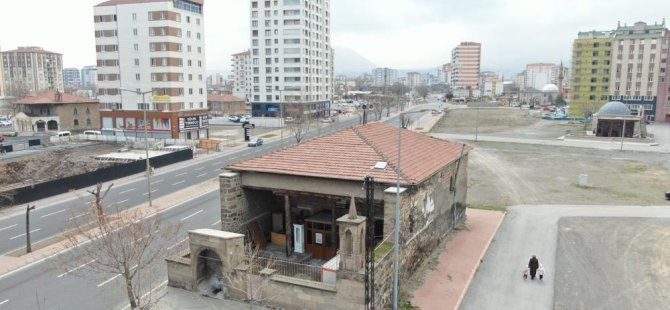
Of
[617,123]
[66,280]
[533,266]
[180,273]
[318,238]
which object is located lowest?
[66,280]

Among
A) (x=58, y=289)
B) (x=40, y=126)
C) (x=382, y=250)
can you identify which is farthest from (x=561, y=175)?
(x=40, y=126)

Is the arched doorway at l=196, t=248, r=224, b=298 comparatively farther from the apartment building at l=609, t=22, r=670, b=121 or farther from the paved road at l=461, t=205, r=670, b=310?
the apartment building at l=609, t=22, r=670, b=121

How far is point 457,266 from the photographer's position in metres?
24.9

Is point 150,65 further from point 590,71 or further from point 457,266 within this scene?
point 590,71

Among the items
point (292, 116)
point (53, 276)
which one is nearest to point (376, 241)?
point (53, 276)

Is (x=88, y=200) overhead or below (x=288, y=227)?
below

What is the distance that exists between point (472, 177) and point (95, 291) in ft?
123

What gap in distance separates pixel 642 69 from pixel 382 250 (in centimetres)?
11677

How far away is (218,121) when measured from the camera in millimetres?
119562

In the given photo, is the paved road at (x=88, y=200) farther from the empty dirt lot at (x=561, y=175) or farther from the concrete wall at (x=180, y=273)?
the empty dirt lot at (x=561, y=175)

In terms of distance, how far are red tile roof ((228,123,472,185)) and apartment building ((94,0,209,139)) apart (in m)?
51.4

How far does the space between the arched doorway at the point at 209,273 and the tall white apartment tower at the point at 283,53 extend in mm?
83851

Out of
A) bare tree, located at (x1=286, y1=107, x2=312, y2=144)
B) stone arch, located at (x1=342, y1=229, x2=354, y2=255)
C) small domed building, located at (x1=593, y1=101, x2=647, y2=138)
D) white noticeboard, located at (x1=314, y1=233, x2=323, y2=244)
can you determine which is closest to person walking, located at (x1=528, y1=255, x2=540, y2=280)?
stone arch, located at (x1=342, y1=229, x2=354, y2=255)

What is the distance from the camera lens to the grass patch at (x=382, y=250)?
790 inches
